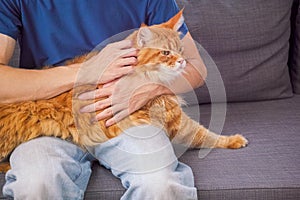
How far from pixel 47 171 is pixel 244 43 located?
A: 3.12 ft

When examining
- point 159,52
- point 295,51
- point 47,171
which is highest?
→ point 159,52

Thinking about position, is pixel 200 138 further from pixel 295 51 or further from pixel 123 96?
pixel 295 51

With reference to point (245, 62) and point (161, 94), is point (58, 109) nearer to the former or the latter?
point (161, 94)

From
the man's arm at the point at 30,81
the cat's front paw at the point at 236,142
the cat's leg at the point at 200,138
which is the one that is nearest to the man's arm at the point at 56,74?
the man's arm at the point at 30,81

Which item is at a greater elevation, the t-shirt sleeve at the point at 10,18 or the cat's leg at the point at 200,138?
the t-shirt sleeve at the point at 10,18

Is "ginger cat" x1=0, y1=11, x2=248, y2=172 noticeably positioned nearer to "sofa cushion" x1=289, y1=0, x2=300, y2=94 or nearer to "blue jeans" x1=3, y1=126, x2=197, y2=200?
"blue jeans" x1=3, y1=126, x2=197, y2=200

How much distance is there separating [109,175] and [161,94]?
10.7 inches

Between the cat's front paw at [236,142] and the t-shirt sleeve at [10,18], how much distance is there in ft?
2.28

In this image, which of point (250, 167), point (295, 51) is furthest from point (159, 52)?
point (295, 51)

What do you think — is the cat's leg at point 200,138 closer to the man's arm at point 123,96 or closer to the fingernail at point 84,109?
the man's arm at point 123,96

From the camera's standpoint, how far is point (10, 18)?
1.39 metres

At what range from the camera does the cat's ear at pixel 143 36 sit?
4.31 ft

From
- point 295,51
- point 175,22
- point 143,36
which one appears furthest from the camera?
point 295,51

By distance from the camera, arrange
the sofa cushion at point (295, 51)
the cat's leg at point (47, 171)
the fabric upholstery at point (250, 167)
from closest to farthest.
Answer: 1. the cat's leg at point (47, 171)
2. the fabric upholstery at point (250, 167)
3. the sofa cushion at point (295, 51)
